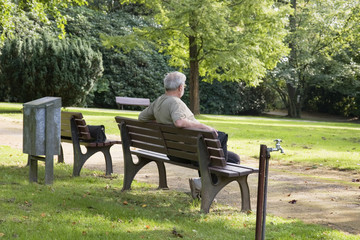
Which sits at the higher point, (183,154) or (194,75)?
(194,75)

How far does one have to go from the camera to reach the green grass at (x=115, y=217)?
4094mm

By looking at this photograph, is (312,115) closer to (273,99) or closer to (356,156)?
(273,99)

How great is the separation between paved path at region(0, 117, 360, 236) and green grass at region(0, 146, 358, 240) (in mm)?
483

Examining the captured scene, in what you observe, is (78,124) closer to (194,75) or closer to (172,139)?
(172,139)

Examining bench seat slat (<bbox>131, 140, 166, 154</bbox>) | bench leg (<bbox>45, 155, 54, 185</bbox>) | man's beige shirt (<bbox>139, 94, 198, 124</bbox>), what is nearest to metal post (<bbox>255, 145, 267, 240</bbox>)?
man's beige shirt (<bbox>139, 94, 198, 124</bbox>)

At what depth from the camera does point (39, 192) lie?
5.54 metres

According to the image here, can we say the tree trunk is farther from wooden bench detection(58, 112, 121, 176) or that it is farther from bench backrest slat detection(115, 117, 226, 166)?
bench backrest slat detection(115, 117, 226, 166)

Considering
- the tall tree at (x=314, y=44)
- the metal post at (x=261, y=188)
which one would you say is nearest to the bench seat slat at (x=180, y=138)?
the metal post at (x=261, y=188)

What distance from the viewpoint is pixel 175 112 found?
5.19 m

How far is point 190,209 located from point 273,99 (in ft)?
108

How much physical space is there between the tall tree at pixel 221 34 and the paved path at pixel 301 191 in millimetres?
10587

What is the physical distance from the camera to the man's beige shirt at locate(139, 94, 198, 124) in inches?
205

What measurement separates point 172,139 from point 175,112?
338 mm

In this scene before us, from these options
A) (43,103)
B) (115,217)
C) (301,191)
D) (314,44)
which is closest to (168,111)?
(115,217)
